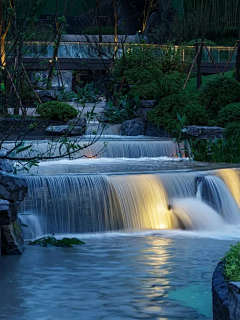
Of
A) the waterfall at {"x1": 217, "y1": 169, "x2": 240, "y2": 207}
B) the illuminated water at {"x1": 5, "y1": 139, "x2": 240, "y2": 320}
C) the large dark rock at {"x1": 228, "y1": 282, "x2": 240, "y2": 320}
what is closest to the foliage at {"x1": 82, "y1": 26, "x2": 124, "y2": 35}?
the illuminated water at {"x1": 5, "y1": 139, "x2": 240, "y2": 320}

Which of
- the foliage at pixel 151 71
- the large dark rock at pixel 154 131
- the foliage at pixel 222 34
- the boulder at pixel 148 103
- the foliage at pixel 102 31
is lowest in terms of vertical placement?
the large dark rock at pixel 154 131

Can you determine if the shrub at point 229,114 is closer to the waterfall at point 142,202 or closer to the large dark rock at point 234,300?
the waterfall at point 142,202

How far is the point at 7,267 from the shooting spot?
350 inches

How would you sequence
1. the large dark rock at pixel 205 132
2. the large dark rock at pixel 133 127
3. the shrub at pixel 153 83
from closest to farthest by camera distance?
1. the large dark rock at pixel 205 132
2. the large dark rock at pixel 133 127
3. the shrub at pixel 153 83

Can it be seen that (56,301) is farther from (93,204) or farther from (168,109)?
(168,109)

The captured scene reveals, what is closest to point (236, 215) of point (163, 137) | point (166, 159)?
point (166, 159)

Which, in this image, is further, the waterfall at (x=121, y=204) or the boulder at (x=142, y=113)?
the boulder at (x=142, y=113)

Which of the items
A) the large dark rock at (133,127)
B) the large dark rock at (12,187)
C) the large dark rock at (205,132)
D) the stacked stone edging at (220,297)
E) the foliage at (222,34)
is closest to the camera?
the stacked stone edging at (220,297)

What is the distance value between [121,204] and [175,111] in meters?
9.08

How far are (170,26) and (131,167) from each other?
30.0 meters

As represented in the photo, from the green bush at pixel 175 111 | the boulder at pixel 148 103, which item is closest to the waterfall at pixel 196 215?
the green bush at pixel 175 111

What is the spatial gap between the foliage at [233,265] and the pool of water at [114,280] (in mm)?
1011

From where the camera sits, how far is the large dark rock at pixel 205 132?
756 inches

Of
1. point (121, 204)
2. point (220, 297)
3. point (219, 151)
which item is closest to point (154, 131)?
point (219, 151)
